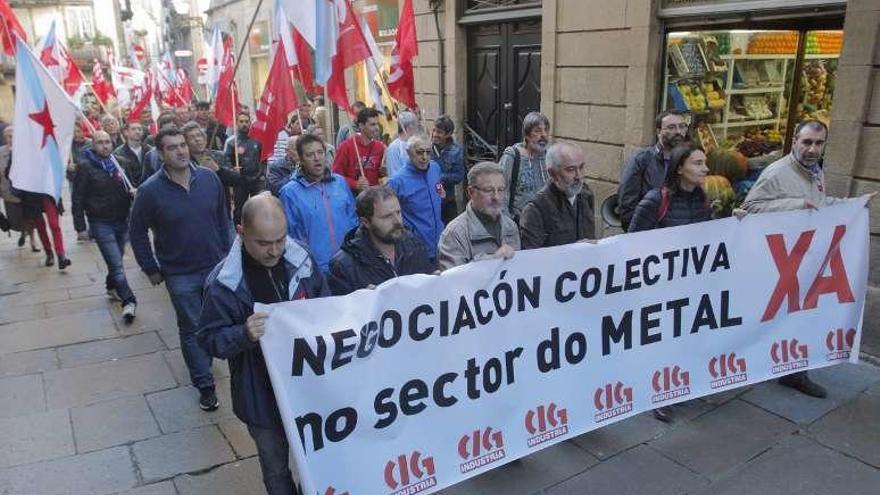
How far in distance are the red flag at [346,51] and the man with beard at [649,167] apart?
8.04 ft

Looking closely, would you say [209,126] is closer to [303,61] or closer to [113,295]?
[113,295]

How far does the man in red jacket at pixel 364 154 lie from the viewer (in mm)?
6238

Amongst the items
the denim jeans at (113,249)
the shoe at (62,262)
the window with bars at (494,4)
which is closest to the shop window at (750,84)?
the window with bars at (494,4)

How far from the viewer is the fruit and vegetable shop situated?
6.59m

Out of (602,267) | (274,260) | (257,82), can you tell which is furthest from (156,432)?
(257,82)

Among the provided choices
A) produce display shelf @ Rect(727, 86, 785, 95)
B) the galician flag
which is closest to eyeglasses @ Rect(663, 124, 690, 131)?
produce display shelf @ Rect(727, 86, 785, 95)

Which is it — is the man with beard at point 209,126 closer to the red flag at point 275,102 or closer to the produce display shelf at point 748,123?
the red flag at point 275,102

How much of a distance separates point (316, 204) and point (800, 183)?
3.22 meters

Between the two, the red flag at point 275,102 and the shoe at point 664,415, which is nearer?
the shoe at point 664,415

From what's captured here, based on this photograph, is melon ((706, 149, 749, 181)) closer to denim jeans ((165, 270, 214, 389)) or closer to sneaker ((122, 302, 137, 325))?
denim jeans ((165, 270, 214, 389))

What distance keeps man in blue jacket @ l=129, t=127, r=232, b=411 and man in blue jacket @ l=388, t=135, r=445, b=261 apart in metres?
1.38

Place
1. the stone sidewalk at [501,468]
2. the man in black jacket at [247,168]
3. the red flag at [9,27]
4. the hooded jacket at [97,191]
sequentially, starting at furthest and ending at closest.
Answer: the man in black jacket at [247,168], the hooded jacket at [97,191], the red flag at [9,27], the stone sidewalk at [501,468]

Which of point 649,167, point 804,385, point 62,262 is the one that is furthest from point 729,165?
point 62,262

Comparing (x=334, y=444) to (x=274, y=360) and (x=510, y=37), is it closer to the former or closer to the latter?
(x=274, y=360)
